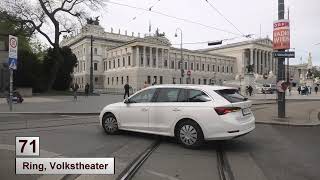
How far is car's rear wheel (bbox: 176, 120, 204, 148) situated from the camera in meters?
10.4

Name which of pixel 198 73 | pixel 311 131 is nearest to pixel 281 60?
pixel 311 131

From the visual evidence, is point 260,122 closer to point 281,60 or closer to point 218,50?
point 281,60

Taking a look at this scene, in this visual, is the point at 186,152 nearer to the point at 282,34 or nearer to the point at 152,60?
the point at 282,34

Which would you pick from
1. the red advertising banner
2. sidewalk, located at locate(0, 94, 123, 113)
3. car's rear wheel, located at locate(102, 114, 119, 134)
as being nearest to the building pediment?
sidewalk, located at locate(0, 94, 123, 113)

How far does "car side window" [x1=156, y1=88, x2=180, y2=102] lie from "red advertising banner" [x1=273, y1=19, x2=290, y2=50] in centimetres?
989

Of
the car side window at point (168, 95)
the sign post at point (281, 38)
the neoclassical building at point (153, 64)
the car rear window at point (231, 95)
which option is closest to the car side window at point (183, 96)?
the car side window at point (168, 95)

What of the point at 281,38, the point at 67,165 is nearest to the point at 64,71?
the point at 281,38

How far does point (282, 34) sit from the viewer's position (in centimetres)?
1948

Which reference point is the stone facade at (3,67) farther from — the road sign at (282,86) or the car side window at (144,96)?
the road sign at (282,86)

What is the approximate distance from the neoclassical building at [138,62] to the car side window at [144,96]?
94051 millimetres

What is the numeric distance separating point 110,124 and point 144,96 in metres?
1.54

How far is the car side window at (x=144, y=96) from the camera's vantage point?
11.9 metres

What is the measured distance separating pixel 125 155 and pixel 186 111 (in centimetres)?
216

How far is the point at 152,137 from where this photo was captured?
12.2m
